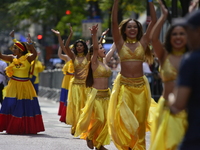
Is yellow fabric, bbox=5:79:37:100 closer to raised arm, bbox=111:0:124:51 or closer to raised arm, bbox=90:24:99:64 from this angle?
raised arm, bbox=90:24:99:64

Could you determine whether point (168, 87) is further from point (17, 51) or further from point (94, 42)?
point (17, 51)

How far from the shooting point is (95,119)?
10.1 metres

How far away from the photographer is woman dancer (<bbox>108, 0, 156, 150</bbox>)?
8734 millimetres

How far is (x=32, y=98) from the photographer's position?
12.6m

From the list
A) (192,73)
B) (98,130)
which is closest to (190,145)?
(192,73)

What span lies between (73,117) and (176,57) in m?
6.84

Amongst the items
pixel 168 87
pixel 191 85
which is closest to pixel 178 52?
pixel 168 87

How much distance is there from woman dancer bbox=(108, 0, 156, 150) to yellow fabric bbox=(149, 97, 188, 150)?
100 inches

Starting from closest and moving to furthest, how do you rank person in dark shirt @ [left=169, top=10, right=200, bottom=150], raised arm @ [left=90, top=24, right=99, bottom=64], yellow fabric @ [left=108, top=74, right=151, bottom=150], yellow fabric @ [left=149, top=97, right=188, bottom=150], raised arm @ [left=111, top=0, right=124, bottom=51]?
person in dark shirt @ [left=169, top=10, right=200, bottom=150] < yellow fabric @ [left=149, top=97, right=188, bottom=150] < raised arm @ [left=111, top=0, right=124, bottom=51] < yellow fabric @ [left=108, top=74, right=151, bottom=150] < raised arm @ [left=90, top=24, right=99, bottom=64]

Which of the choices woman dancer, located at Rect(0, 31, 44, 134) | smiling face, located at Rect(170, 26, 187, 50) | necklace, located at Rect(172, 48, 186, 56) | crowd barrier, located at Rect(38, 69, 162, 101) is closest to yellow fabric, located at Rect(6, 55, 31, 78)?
woman dancer, located at Rect(0, 31, 44, 134)

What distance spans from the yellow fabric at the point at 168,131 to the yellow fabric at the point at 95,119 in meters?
3.84

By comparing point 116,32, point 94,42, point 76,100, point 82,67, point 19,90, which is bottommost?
point 76,100

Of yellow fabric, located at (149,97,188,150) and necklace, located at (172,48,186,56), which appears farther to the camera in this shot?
necklace, located at (172,48,186,56)

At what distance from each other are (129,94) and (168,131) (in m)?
2.96
